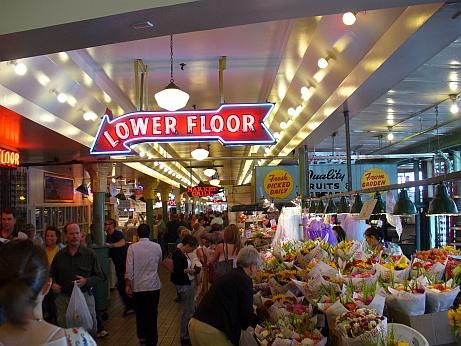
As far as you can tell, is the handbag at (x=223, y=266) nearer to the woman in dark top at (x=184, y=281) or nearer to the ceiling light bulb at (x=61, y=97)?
the woman in dark top at (x=184, y=281)

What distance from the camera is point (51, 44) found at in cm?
418

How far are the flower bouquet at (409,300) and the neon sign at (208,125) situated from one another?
326cm

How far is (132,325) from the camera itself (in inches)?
346

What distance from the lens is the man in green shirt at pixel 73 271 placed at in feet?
19.4

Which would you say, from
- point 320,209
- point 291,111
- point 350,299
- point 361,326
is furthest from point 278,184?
point 361,326

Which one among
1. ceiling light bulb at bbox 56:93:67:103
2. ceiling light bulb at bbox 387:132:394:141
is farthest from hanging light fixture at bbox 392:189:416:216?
ceiling light bulb at bbox 387:132:394:141

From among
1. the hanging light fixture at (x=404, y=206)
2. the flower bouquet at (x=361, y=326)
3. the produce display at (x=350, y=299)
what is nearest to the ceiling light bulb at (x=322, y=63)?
the hanging light fixture at (x=404, y=206)

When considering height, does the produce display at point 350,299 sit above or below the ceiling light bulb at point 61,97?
below

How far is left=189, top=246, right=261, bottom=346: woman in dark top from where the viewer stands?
4.12m

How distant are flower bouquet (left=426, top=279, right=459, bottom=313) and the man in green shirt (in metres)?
3.91

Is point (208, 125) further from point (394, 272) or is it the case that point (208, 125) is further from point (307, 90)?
point (394, 272)

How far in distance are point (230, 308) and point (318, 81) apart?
13.9 feet

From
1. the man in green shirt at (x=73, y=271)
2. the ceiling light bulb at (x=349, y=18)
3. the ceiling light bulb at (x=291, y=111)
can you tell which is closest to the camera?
the ceiling light bulb at (x=349, y=18)

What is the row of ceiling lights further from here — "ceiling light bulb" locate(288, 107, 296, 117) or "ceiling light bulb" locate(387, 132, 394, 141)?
"ceiling light bulb" locate(387, 132, 394, 141)
